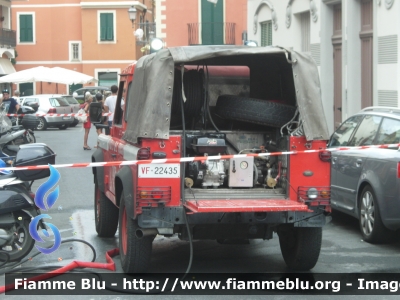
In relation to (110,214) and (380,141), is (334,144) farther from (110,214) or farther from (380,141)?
(110,214)

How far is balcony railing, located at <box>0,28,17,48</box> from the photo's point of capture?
2124 inches

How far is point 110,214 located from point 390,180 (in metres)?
3.33

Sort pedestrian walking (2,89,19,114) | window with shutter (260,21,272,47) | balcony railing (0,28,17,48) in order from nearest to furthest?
pedestrian walking (2,89,19,114) < window with shutter (260,21,272,47) < balcony railing (0,28,17,48)

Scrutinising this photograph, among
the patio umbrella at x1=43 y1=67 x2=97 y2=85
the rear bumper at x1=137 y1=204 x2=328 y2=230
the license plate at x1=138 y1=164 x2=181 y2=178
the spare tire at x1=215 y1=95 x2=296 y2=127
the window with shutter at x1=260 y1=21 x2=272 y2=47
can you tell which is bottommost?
the rear bumper at x1=137 y1=204 x2=328 y2=230

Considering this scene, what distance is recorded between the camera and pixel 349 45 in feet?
61.0

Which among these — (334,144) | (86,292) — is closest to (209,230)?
(86,292)

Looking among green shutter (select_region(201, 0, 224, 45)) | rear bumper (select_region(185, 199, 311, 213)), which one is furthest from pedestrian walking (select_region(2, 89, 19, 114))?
rear bumper (select_region(185, 199, 311, 213))

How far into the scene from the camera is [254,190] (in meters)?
8.07

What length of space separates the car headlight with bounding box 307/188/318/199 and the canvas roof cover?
489 mm

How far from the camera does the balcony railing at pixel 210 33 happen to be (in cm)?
3048

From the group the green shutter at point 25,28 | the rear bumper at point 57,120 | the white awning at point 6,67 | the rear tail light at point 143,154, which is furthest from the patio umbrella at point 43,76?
the rear tail light at point 143,154

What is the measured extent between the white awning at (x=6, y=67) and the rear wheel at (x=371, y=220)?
1828 inches

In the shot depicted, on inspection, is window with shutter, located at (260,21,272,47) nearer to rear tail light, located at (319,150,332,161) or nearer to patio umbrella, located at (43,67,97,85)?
patio umbrella, located at (43,67,97,85)

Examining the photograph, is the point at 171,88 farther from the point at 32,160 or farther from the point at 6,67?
the point at 6,67
